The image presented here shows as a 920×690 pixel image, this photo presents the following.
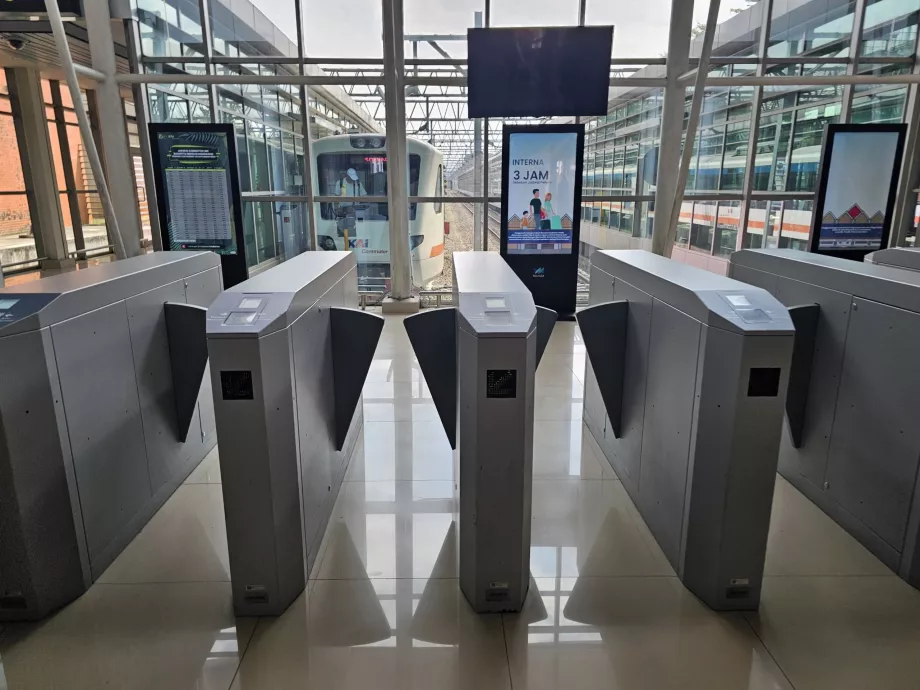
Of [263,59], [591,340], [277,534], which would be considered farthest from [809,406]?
[263,59]

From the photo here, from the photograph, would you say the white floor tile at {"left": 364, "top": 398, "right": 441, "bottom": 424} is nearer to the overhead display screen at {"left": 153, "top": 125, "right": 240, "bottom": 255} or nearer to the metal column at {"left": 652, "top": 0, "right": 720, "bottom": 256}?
the overhead display screen at {"left": 153, "top": 125, "right": 240, "bottom": 255}

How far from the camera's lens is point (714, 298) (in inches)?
88.0

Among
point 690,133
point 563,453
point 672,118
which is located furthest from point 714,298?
point 672,118

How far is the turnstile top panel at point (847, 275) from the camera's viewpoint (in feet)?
8.11

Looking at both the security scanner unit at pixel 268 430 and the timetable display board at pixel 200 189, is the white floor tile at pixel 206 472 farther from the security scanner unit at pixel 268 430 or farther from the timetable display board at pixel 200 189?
the timetable display board at pixel 200 189

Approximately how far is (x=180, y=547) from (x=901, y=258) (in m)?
4.71

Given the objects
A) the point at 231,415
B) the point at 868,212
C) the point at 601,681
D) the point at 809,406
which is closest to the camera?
the point at 601,681

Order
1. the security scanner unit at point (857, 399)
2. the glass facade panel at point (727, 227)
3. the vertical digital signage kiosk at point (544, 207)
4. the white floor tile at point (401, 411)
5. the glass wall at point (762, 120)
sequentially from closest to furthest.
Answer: the security scanner unit at point (857, 399) < the white floor tile at point (401, 411) < the vertical digital signage kiosk at point (544, 207) < the glass wall at point (762, 120) < the glass facade panel at point (727, 227)

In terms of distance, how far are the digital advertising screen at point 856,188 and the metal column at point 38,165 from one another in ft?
38.0

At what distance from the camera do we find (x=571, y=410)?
4.32 meters

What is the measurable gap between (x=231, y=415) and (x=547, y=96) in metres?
5.38

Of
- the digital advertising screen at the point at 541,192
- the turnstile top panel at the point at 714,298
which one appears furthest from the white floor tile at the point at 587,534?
the digital advertising screen at the point at 541,192

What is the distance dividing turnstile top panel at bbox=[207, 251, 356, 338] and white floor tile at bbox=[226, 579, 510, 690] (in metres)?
1.09

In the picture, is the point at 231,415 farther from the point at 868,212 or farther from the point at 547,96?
the point at 868,212
